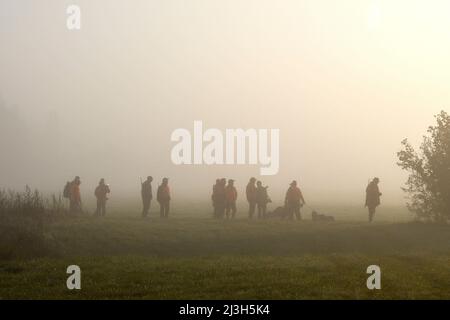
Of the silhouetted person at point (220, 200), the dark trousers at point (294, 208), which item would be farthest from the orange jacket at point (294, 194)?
the silhouetted person at point (220, 200)

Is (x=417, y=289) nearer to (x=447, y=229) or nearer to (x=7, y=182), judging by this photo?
(x=447, y=229)

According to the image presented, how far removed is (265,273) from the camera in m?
18.0

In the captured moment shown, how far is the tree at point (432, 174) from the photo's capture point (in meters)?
35.0

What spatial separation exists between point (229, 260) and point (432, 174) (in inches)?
751

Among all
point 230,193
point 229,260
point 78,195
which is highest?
point 230,193

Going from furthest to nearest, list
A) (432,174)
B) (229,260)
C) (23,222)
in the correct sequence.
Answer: (432,174)
(23,222)
(229,260)

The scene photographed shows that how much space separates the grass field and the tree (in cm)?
248

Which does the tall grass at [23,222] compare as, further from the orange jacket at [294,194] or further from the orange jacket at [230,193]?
the orange jacket at [294,194]

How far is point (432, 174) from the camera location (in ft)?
117

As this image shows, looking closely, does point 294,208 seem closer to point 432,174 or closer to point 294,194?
point 294,194

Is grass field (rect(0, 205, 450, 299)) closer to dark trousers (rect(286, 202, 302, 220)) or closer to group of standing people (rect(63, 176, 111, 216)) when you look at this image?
group of standing people (rect(63, 176, 111, 216))

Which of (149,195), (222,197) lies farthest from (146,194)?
(222,197)

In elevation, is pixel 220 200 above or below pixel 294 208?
above
